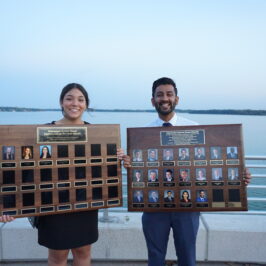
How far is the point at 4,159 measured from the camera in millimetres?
2715

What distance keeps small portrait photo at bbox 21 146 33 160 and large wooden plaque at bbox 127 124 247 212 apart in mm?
1014

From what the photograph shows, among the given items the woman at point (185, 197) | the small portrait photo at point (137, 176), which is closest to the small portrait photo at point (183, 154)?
the woman at point (185, 197)

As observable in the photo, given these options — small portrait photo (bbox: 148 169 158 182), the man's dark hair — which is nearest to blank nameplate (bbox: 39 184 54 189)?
small portrait photo (bbox: 148 169 158 182)

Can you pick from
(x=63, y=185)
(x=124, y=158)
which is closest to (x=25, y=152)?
(x=63, y=185)

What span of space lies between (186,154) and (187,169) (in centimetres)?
16

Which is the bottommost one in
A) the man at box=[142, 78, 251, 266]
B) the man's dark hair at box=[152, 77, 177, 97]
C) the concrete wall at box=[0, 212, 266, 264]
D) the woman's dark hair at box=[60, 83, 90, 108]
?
the concrete wall at box=[0, 212, 266, 264]

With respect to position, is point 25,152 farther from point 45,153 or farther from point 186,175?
point 186,175

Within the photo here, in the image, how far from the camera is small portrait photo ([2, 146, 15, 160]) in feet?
8.91

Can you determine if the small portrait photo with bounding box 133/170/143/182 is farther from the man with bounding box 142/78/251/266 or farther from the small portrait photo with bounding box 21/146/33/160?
the small portrait photo with bounding box 21/146/33/160

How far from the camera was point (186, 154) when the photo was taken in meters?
3.05

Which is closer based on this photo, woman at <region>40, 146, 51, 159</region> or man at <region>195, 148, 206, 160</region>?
woman at <region>40, 146, 51, 159</region>

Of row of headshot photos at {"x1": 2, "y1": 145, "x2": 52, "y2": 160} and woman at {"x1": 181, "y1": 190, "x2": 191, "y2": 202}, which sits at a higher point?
row of headshot photos at {"x1": 2, "y1": 145, "x2": 52, "y2": 160}

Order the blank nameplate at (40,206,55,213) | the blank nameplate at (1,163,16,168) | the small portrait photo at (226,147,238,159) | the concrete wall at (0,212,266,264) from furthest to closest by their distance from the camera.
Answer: the concrete wall at (0,212,266,264) < the small portrait photo at (226,147,238,159) < the blank nameplate at (40,206,55,213) < the blank nameplate at (1,163,16,168)

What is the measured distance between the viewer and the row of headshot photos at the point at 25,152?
2.72 m
